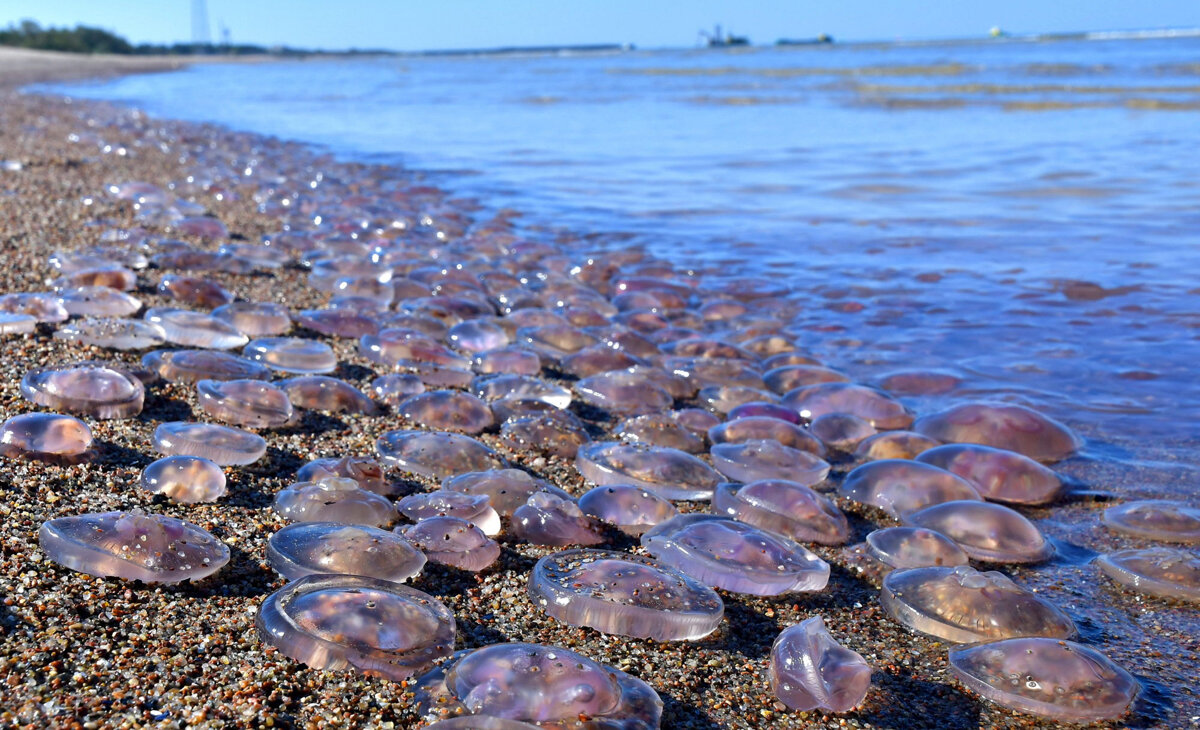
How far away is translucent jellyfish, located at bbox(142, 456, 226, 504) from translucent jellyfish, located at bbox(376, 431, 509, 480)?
1.18ft

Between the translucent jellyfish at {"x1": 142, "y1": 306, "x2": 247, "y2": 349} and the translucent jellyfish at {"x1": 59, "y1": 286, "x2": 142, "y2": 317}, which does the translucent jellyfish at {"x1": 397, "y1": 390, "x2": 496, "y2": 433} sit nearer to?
the translucent jellyfish at {"x1": 142, "y1": 306, "x2": 247, "y2": 349}

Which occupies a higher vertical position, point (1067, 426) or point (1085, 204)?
point (1085, 204)

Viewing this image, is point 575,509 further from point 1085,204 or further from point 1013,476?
point 1085,204

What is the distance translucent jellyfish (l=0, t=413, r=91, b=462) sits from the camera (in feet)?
5.38

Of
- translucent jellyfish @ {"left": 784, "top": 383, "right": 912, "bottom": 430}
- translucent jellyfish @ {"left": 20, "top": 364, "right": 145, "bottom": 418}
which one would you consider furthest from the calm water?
translucent jellyfish @ {"left": 20, "top": 364, "right": 145, "bottom": 418}

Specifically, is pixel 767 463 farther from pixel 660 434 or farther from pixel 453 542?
pixel 453 542

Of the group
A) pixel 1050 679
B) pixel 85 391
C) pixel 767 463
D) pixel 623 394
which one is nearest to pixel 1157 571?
pixel 1050 679

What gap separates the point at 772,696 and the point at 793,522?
21.3 inches

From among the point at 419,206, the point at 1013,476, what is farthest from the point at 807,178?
the point at 1013,476

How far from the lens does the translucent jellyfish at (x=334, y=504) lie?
62.0 inches

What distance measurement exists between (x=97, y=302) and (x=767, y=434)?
6.37 feet

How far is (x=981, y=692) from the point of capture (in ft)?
4.18

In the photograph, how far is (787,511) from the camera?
5.80 ft

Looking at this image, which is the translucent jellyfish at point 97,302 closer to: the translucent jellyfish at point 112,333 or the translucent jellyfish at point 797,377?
the translucent jellyfish at point 112,333
